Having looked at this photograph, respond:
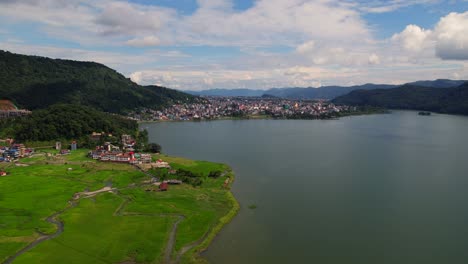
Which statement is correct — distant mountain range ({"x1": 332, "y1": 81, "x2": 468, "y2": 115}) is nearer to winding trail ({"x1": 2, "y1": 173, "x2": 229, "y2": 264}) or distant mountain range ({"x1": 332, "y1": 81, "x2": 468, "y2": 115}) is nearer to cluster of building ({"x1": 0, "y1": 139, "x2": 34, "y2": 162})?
winding trail ({"x1": 2, "y1": 173, "x2": 229, "y2": 264})

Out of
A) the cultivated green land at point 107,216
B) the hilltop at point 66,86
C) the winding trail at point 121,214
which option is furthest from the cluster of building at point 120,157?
the hilltop at point 66,86

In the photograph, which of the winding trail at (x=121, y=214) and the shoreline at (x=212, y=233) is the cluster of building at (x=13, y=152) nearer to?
the winding trail at (x=121, y=214)

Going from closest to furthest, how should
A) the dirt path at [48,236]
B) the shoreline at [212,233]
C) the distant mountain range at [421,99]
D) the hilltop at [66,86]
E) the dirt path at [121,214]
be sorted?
the dirt path at [48,236], the dirt path at [121,214], the shoreline at [212,233], the hilltop at [66,86], the distant mountain range at [421,99]

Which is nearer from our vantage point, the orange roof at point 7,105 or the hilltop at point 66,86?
the orange roof at point 7,105

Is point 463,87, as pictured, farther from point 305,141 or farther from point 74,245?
point 74,245

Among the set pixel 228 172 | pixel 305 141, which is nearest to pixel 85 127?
pixel 228 172

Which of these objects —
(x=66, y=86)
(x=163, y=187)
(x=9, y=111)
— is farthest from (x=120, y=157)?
(x=66, y=86)

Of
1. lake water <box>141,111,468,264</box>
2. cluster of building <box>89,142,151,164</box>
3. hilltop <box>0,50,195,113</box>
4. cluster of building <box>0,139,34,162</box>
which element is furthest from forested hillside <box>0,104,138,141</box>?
hilltop <box>0,50,195,113</box>
